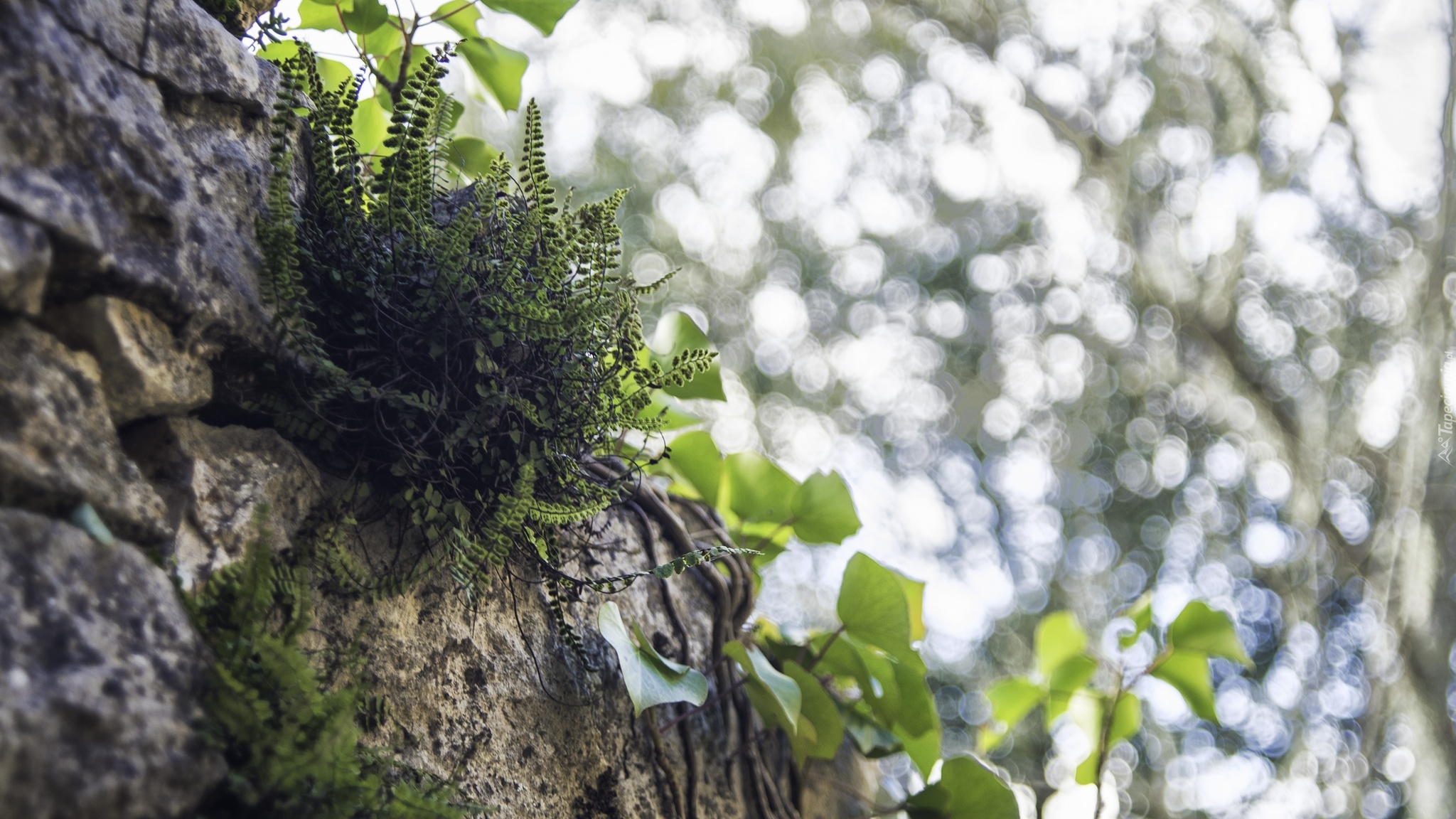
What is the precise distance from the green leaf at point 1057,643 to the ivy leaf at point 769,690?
54 centimetres

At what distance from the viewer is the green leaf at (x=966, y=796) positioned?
890 millimetres

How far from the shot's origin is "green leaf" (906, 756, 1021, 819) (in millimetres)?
890

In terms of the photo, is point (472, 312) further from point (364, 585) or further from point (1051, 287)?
point (1051, 287)

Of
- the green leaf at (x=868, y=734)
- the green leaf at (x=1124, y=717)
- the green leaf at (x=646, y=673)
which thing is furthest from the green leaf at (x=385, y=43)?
the green leaf at (x=1124, y=717)

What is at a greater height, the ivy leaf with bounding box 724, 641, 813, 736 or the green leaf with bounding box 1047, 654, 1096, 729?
the ivy leaf with bounding box 724, 641, 813, 736

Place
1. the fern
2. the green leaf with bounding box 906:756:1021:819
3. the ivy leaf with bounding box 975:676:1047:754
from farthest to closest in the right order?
the ivy leaf with bounding box 975:676:1047:754
the green leaf with bounding box 906:756:1021:819
the fern

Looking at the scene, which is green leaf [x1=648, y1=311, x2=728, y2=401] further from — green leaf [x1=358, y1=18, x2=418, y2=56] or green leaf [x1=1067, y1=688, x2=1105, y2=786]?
green leaf [x1=1067, y1=688, x2=1105, y2=786]

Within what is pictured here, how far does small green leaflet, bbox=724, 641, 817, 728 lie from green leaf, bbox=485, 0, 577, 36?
60 cm

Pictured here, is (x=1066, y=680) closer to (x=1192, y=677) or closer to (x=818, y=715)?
(x=1192, y=677)

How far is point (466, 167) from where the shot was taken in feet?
2.87

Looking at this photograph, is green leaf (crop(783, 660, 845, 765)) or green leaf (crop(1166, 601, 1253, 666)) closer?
green leaf (crop(783, 660, 845, 765))

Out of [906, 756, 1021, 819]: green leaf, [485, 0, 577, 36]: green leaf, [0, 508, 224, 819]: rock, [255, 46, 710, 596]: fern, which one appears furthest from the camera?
[906, 756, 1021, 819]: green leaf

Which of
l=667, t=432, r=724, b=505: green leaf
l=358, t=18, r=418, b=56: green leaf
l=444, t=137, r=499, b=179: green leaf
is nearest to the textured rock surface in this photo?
l=667, t=432, r=724, b=505: green leaf

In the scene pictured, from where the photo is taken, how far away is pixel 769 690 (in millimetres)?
796
